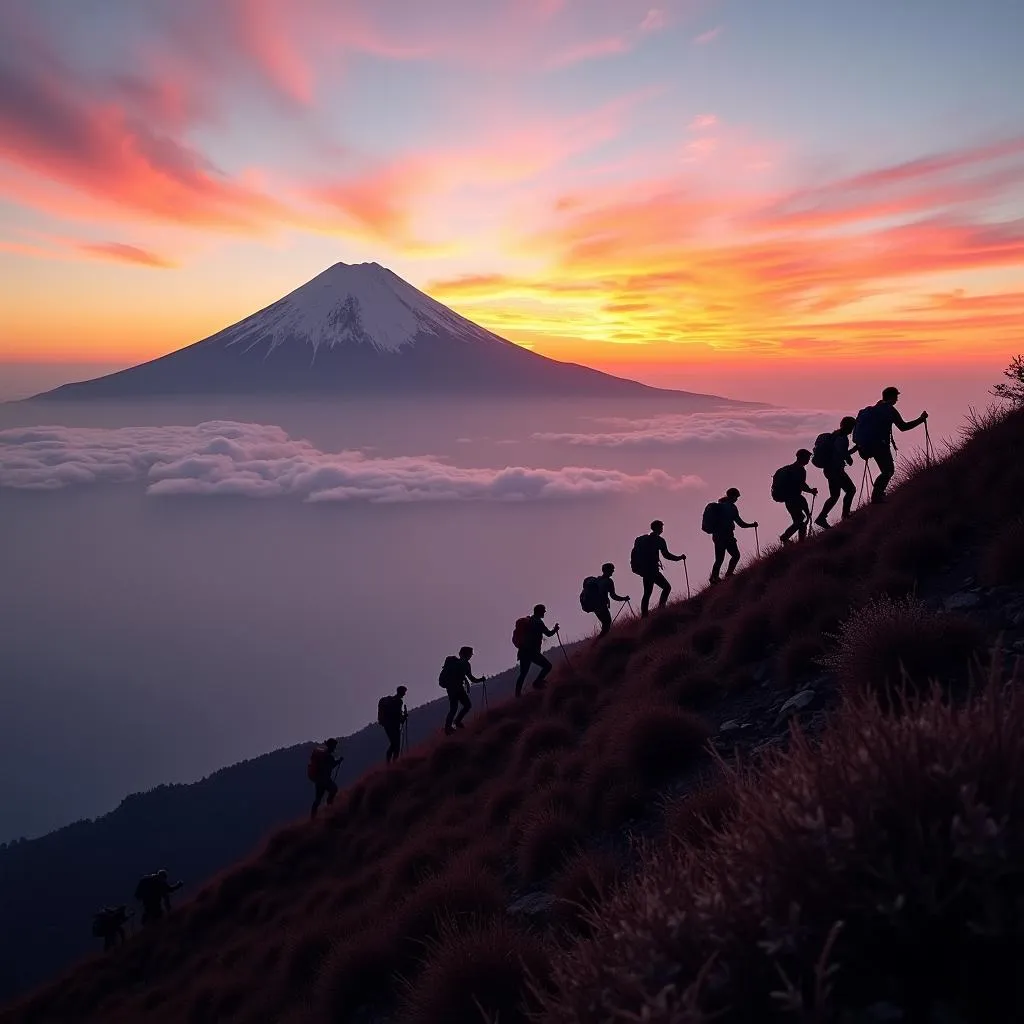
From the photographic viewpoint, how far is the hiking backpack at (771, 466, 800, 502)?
11.7 meters

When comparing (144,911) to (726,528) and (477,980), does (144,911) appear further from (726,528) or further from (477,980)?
(726,528)

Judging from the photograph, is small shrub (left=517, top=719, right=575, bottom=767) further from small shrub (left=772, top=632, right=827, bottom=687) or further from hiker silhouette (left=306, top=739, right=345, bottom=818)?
hiker silhouette (left=306, top=739, right=345, bottom=818)

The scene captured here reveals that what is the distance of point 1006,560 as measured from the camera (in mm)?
5883

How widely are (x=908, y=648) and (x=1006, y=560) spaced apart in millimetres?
1980

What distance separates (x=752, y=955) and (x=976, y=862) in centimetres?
70

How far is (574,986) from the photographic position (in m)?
2.26

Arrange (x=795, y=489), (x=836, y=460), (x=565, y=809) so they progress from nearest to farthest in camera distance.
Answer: (x=565, y=809)
(x=836, y=460)
(x=795, y=489)

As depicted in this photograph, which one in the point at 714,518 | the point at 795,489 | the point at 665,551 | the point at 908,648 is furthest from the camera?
the point at 665,551

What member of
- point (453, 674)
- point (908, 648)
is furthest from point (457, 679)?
point (908, 648)

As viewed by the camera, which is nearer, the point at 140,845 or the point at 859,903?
the point at 859,903

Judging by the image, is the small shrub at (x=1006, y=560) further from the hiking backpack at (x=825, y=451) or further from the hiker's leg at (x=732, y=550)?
the hiker's leg at (x=732, y=550)

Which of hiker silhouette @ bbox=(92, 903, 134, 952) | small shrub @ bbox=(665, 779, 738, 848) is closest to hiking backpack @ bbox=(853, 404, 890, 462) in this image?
small shrub @ bbox=(665, 779, 738, 848)

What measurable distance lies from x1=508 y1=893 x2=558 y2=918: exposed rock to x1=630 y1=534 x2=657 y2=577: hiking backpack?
8172mm

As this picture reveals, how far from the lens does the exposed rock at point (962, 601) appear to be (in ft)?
18.9
